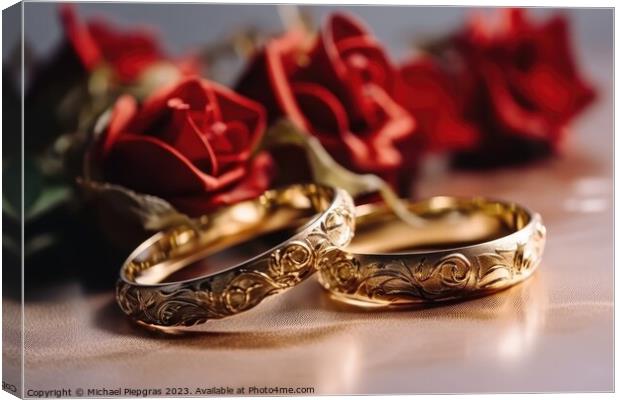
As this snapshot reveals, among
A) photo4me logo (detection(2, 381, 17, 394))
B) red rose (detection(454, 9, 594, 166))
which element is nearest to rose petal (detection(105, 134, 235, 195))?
photo4me logo (detection(2, 381, 17, 394))

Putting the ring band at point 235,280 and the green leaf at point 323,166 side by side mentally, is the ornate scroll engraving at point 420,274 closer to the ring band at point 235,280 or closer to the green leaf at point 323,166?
the ring band at point 235,280

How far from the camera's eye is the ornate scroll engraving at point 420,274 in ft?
2.74

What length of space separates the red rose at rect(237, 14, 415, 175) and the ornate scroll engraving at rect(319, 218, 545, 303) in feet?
0.66

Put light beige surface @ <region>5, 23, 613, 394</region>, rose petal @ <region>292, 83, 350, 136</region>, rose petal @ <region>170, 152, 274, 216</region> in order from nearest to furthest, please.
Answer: light beige surface @ <region>5, 23, 613, 394</region>, rose petal @ <region>170, 152, 274, 216</region>, rose petal @ <region>292, 83, 350, 136</region>

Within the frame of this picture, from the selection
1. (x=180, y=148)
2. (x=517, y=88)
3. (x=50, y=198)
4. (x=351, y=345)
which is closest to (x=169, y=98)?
(x=180, y=148)

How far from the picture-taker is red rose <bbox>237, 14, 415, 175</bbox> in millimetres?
983

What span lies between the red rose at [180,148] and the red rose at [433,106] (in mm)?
290

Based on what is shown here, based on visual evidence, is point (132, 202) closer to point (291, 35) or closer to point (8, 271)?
point (8, 271)

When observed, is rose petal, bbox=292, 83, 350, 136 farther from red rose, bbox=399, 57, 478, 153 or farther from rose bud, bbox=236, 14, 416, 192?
red rose, bbox=399, 57, 478, 153

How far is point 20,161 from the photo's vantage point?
2.74 feet

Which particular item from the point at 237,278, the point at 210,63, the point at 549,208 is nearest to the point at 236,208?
the point at 210,63

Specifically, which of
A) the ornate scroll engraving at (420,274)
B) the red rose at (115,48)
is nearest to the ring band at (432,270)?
the ornate scroll engraving at (420,274)

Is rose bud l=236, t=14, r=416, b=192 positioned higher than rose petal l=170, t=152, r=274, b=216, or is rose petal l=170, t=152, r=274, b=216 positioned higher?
rose bud l=236, t=14, r=416, b=192

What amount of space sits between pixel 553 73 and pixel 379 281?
18.8 inches
